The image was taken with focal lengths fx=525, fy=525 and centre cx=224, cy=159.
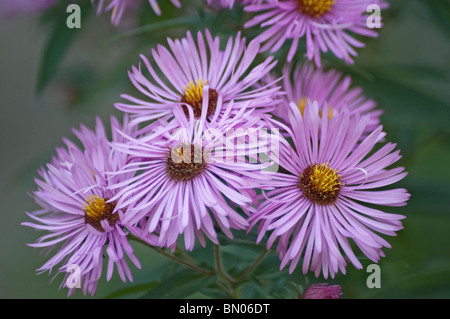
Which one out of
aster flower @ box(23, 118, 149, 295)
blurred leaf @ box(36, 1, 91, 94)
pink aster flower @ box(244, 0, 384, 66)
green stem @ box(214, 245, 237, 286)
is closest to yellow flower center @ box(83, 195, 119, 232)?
aster flower @ box(23, 118, 149, 295)

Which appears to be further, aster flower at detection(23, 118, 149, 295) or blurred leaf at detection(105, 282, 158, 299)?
blurred leaf at detection(105, 282, 158, 299)

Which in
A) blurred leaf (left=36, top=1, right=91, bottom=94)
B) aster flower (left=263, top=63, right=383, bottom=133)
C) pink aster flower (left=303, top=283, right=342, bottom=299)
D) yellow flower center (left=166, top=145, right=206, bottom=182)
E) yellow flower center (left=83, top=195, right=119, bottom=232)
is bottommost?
pink aster flower (left=303, top=283, right=342, bottom=299)

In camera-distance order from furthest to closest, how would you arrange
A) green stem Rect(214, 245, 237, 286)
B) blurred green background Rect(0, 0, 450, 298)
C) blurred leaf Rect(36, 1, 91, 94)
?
blurred leaf Rect(36, 1, 91, 94)
blurred green background Rect(0, 0, 450, 298)
green stem Rect(214, 245, 237, 286)

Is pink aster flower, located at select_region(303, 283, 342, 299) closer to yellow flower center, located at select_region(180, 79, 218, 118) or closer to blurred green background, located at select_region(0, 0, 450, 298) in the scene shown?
blurred green background, located at select_region(0, 0, 450, 298)

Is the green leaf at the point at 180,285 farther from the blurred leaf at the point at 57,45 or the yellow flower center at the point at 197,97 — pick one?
the blurred leaf at the point at 57,45

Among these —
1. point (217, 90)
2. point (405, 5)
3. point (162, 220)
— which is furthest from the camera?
point (405, 5)
